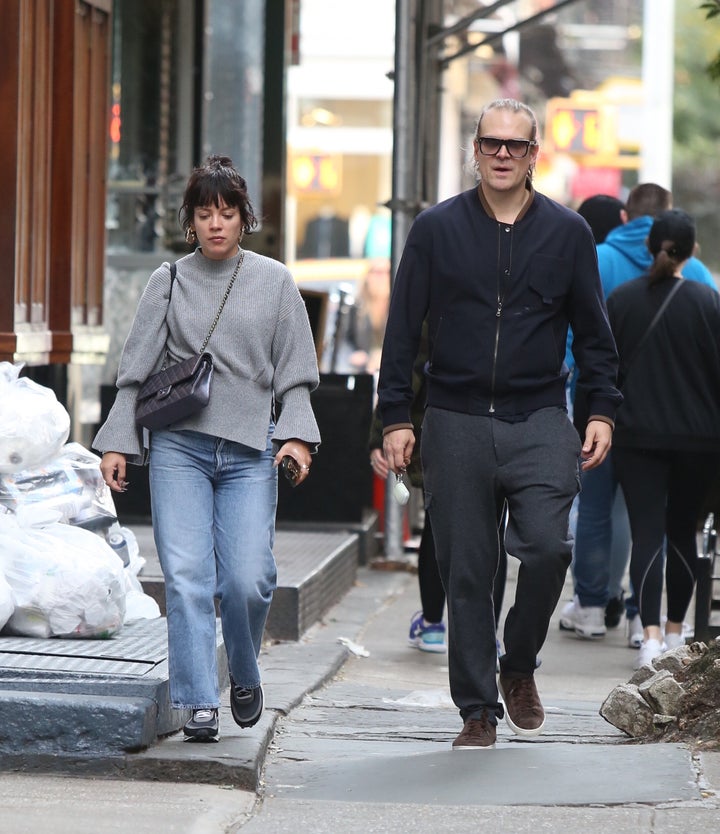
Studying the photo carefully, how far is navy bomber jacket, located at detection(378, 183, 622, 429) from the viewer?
15.9ft

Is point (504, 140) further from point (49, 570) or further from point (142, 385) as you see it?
point (49, 570)

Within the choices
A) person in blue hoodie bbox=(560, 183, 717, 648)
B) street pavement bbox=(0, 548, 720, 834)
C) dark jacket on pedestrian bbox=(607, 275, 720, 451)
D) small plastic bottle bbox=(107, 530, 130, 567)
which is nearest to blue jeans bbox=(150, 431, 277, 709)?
street pavement bbox=(0, 548, 720, 834)

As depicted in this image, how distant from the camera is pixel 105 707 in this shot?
4.61m

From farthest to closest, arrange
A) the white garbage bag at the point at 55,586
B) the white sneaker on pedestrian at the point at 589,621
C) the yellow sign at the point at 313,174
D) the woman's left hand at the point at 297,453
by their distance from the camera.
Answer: the yellow sign at the point at 313,174 → the white sneaker on pedestrian at the point at 589,621 → the white garbage bag at the point at 55,586 → the woman's left hand at the point at 297,453

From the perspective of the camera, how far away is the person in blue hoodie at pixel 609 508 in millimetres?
7645

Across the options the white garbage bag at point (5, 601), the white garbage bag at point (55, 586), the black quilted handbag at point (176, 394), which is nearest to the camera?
the black quilted handbag at point (176, 394)

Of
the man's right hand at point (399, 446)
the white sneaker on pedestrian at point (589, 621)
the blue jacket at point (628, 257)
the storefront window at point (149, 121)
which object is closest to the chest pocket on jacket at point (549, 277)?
the man's right hand at point (399, 446)

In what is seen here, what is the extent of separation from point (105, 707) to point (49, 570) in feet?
3.09

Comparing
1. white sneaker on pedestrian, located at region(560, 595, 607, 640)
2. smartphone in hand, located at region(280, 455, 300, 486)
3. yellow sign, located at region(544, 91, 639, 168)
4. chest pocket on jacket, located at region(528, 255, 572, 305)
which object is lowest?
white sneaker on pedestrian, located at region(560, 595, 607, 640)

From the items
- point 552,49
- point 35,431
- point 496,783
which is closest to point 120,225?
point 35,431

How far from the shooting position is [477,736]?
195 inches

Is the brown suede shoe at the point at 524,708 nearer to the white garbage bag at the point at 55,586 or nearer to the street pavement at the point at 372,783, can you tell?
the street pavement at the point at 372,783

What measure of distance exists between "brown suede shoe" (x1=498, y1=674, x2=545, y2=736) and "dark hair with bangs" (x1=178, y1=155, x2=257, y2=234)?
1563 mm

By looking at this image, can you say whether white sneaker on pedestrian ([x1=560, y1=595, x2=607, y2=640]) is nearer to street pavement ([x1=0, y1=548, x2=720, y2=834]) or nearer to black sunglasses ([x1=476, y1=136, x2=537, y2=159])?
street pavement ([x1=0, y1=548, x2=720, y2=834])
